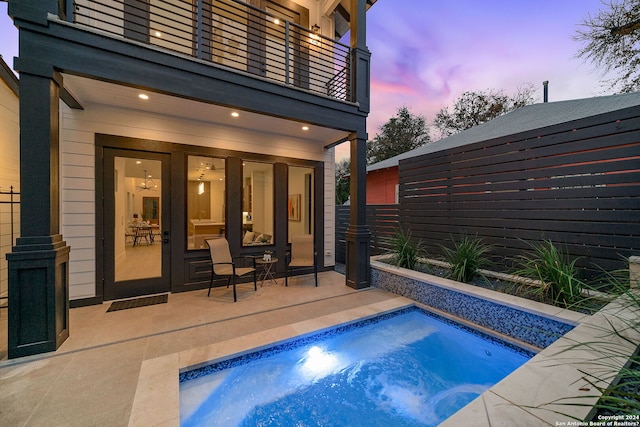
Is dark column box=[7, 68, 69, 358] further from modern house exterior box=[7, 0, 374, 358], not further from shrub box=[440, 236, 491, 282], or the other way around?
shrub box=[440, 236, 491, 282]

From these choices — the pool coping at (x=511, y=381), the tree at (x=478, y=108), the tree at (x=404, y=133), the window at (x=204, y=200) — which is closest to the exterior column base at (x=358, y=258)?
the pool coping at (x=511, y=381)

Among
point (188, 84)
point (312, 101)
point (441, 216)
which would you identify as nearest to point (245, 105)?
point (188, 84)

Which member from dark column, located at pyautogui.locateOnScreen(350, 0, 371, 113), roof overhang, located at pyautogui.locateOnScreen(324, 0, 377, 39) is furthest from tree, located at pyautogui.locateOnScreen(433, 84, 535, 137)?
dark column, located at pyautogui.locateOnScreen(350, 0, 371, 113)

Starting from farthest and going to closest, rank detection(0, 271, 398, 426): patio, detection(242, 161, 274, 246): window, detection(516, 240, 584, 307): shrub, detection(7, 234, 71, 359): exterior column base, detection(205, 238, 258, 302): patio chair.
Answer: detection(242, 161, 274, 246): window → detection(205, 238, 258, 302): patio chair → detection(516, 240, 584, 307): shrub → detection(7, 234, 71, 359): exterior column base → detection(0, 271, 398, 426): patio

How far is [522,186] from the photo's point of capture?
4309 millimetres

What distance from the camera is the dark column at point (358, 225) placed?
4.79m

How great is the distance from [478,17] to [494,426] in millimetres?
10963

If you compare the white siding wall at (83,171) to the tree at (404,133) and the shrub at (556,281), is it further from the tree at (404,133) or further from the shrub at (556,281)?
the tree at (404,133)

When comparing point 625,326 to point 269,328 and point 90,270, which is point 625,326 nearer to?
point 269,328

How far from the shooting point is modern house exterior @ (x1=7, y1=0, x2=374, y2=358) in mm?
2518

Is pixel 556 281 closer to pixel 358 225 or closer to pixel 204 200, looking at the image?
pixel 358 225

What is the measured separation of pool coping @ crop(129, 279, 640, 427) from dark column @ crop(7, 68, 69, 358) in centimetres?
116

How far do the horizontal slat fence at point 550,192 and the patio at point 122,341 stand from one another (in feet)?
7.66

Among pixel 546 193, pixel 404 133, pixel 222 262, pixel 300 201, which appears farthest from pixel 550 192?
pixel 404 133
